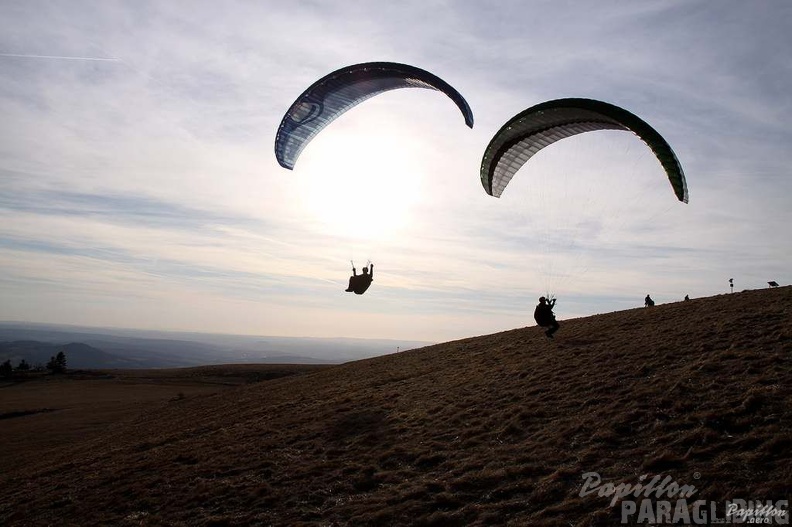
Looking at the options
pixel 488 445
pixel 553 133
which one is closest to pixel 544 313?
pixel 553 133

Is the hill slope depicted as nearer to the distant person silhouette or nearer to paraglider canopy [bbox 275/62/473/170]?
the distant person silhouette

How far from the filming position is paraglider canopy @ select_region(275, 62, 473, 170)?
17.9 meters

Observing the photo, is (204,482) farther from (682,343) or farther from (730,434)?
(682,343)

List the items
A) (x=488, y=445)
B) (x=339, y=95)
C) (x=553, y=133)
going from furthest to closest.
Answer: (x=339, y=95) < (x=553, y=133) < (x=488, y=445)

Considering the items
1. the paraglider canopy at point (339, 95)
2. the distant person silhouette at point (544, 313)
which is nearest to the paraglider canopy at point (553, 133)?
the paraglider canopy at point (339, 95)

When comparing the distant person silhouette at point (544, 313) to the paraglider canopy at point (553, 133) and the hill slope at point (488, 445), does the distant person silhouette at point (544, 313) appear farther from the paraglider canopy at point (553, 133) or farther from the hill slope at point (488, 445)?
the paraglider canopy at point (553, 133)

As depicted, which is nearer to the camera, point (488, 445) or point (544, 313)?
point (488, 445)

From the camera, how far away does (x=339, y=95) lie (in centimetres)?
1947

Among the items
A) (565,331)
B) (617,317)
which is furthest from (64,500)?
(617,317)

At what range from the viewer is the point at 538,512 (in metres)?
7.89

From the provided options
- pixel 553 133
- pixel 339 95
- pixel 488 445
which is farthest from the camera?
pixel 339 95

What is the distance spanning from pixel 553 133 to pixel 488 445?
36.4 ft

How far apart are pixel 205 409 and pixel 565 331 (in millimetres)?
18015

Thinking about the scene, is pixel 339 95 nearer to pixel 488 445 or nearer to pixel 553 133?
pixel 553 133
